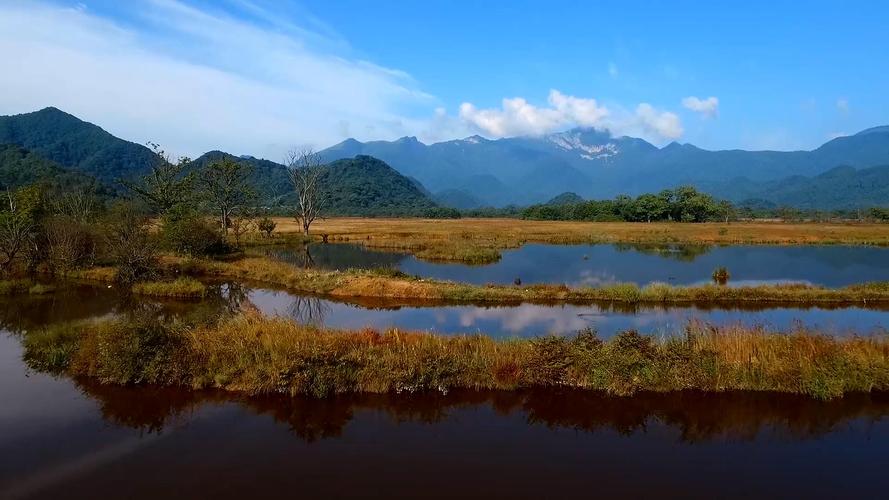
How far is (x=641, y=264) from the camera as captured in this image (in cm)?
4353

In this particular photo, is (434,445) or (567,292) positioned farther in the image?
(567,292)

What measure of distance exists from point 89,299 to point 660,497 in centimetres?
2735

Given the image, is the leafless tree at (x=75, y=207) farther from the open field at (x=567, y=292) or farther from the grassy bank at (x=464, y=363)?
the grassy bank at (x=464, y=363)

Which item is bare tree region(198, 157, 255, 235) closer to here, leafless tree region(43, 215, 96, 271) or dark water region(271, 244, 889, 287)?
dark water region(271, 244, 889, 287)

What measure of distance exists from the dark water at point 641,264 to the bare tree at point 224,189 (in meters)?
10.4

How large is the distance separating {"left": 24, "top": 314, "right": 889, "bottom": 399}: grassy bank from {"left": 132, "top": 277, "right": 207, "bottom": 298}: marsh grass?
41.6 ft

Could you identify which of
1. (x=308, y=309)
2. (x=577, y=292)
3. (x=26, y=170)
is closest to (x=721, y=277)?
(x=577, y=292)

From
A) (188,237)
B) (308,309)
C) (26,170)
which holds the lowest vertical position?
(308,309)

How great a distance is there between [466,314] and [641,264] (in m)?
25.3

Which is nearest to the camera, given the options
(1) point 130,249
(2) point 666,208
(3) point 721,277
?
(1) point 130,249

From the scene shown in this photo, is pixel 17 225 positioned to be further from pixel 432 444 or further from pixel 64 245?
pixel 432 444

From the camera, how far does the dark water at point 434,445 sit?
9.70 meters

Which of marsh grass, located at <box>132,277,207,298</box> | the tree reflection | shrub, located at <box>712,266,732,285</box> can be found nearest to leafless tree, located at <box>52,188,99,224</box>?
marsh grass, located at <box>132,277,207,298</box>

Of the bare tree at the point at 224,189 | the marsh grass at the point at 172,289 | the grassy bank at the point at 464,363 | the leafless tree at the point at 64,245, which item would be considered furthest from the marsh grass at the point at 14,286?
the bare tree at the point at 224,189
